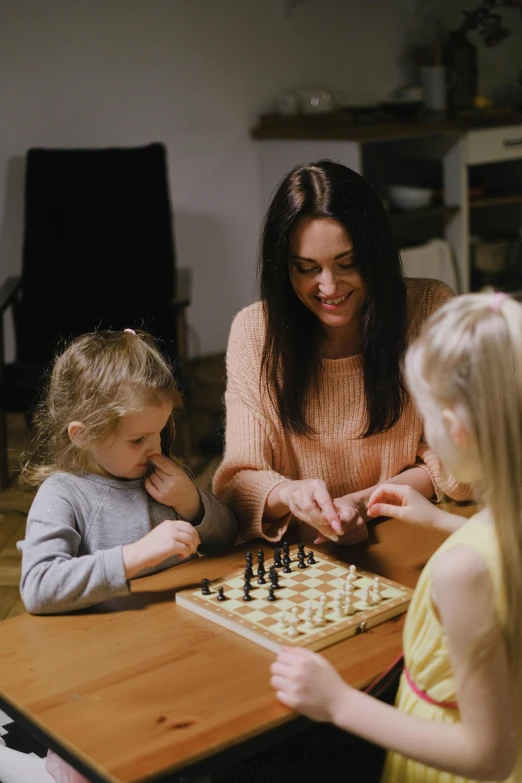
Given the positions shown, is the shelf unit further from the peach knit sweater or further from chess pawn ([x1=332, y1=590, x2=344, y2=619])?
chess pawn ([x1=332, y1=590, x2=344, y2=619])

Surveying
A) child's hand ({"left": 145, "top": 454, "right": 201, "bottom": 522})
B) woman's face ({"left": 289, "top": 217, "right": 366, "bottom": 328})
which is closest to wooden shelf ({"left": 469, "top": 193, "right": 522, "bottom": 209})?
woman's face ({"left": 289, "top": 217, "right": 366, "bottom": 328})

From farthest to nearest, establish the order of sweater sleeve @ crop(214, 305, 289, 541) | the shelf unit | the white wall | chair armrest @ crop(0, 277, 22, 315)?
1. the shelf unit
2. the white wall
3. chair armrest @ crop(0, 277, 22, 315)
4. sweater sleeve @ crop(214, 305, 289, 541)

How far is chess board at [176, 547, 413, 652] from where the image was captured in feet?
4.40

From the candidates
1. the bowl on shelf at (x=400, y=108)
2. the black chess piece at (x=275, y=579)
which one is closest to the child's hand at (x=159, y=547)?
the black chess piece at (x=275, y=579)

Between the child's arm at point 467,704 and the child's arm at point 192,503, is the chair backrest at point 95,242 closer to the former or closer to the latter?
the child's arm at point 192,503

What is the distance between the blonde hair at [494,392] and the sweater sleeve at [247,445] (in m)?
0.72

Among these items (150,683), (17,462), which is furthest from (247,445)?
(17,462)

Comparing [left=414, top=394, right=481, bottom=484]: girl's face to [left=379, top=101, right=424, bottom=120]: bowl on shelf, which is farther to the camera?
[left=379, top=101, right=424, bottom=120]: bowl on shelf

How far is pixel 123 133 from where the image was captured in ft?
14.8

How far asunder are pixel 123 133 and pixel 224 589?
3.39 meters

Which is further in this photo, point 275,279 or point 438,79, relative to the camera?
point 438,79

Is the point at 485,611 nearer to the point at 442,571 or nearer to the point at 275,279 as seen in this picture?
the point at 442,571

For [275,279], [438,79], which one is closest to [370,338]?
[275,279]

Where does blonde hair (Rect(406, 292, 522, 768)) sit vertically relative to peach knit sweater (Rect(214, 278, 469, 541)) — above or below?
above
